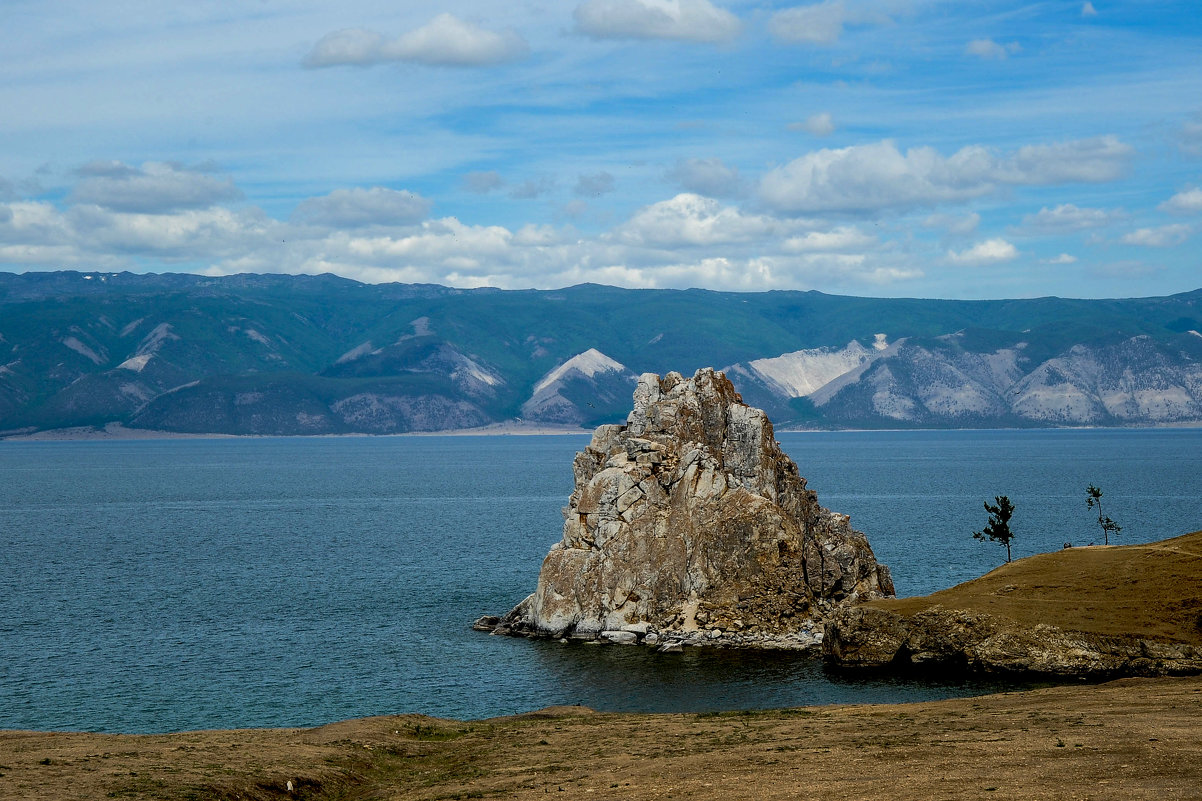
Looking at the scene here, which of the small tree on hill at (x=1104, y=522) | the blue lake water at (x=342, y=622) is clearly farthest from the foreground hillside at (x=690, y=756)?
the small tree on hill at (x=1104, y=522)

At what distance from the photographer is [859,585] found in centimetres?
8369

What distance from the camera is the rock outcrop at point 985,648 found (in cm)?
6431

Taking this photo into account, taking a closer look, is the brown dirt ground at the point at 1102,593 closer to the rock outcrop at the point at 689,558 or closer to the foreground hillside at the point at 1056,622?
the foreground hillside at the point at 1056,622

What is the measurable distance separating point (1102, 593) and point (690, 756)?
39.5 meters

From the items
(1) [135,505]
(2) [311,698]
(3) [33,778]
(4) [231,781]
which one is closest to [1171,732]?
(4) [231,781]

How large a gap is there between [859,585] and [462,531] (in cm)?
7378

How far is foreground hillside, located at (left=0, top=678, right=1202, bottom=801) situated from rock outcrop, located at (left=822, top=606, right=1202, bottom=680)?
10481 mm

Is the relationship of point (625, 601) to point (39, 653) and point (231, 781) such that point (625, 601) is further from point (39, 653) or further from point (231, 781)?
point (231, 781)

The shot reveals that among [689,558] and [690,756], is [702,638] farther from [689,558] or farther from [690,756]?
[690,756]

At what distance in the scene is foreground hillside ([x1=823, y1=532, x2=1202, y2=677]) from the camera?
6525cm

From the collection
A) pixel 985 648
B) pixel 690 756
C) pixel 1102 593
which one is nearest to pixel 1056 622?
pixel 985 648

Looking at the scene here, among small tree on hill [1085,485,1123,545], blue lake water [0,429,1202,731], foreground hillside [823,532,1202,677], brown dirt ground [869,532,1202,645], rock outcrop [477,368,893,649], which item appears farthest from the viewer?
small tree on hill [1085,485,1123,545]

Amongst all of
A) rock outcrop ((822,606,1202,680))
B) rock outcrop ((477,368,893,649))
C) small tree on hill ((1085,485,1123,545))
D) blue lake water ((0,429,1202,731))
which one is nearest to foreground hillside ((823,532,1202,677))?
rock outcrop ((822,606,1202,680))

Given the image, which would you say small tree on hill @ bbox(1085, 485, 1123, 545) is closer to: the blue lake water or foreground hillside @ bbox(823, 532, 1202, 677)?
the blue lake water
